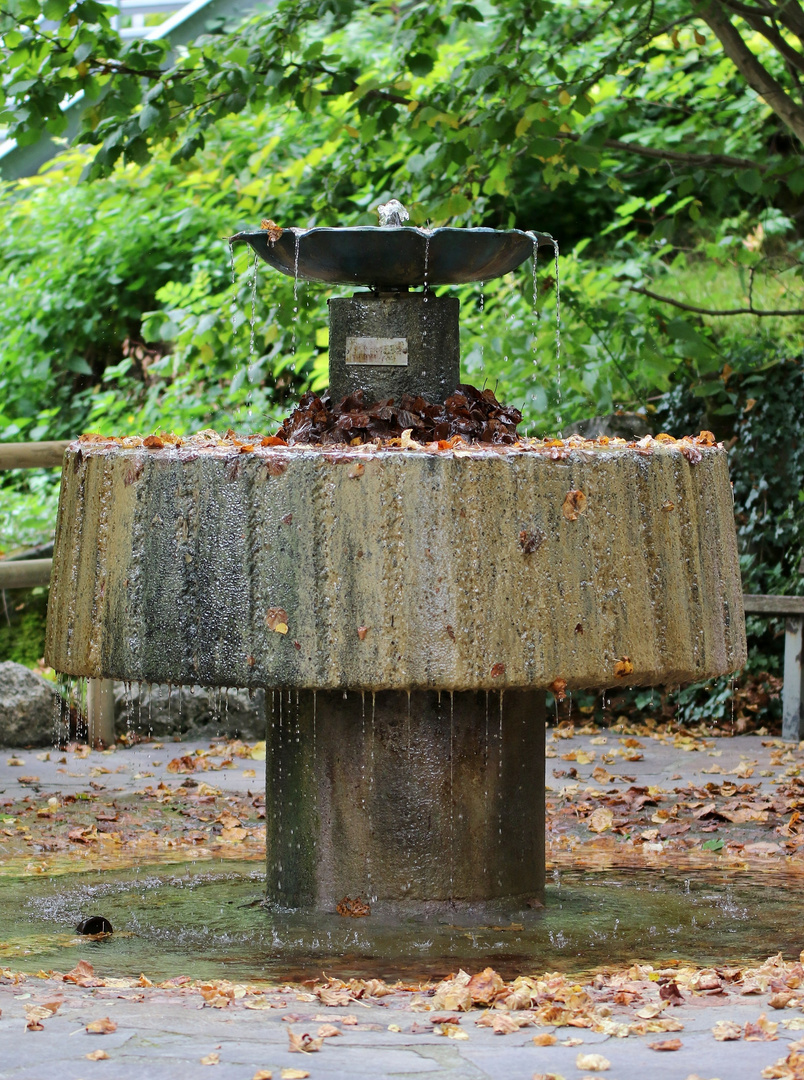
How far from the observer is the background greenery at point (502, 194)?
6855mm

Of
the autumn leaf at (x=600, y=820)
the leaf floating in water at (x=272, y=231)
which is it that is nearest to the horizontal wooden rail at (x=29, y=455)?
the leaf floating in water at (x=272, y=231)

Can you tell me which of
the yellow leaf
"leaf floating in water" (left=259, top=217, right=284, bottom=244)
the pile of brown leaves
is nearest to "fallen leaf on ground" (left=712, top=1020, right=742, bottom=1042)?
the pile of brown leaves

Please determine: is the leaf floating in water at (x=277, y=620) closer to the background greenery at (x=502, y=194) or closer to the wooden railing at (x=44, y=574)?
the background greenery at (x=502, y=194)

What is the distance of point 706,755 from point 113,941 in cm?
383

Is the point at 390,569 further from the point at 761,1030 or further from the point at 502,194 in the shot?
the point at 502,194

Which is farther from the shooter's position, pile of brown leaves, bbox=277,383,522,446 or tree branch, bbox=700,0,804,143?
tree branch, bbox=700,0,804,143

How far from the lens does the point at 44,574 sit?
6.94 meters

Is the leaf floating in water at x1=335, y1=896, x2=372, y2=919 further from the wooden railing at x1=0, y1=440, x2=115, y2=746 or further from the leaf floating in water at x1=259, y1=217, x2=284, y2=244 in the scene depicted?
the wooden railing at x1=0, y1=440, x2=115, y2=746

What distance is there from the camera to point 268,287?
7.85 metres

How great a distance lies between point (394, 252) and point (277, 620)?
113cm

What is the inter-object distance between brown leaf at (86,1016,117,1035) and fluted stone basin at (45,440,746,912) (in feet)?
3.70

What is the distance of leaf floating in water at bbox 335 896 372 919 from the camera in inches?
151

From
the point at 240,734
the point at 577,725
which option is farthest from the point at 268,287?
the point at 577,725

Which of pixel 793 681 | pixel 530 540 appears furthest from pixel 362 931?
pixel 793 681
